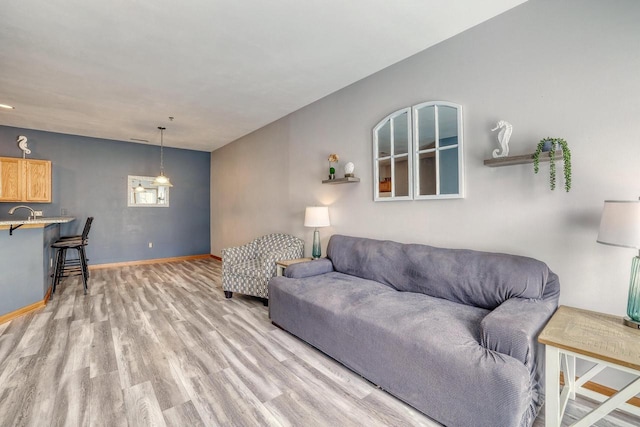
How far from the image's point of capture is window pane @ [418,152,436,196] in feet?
8.80

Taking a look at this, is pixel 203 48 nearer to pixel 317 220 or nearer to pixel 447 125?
pixel 317 220

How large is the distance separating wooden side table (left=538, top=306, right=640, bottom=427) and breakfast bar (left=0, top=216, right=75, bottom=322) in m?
Answer: 4.70

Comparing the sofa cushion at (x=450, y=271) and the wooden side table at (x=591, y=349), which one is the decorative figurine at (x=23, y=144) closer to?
the sofa cushion at (x=450, y=271)

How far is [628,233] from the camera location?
1459mm

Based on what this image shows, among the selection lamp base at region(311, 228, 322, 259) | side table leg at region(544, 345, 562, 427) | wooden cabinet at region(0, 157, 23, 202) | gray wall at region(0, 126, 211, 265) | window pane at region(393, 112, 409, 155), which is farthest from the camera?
gray wall at region(0, 126, 211, 265)

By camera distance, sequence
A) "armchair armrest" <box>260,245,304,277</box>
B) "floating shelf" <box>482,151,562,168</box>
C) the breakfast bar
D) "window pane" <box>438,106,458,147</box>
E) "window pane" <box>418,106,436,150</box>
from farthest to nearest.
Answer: "armchair armrest" <box>260,245,304,277</box>
the breakfast bar
"window pane" <box>418,106,436,150</box>
"window pane" <box>438,106,458,147</box>
"floating shelf" <box>482,151,562,168</box>

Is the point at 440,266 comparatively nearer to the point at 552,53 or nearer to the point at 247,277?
the point at 552,53

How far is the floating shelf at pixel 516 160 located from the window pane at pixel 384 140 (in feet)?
3.51

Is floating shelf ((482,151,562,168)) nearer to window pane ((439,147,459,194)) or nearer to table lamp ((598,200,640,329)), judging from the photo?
window pane ((439,147,459,194))

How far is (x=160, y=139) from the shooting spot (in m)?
5.90

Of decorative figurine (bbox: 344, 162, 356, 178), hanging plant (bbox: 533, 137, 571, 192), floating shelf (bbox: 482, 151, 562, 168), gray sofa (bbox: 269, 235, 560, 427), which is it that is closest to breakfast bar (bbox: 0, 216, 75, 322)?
gray sofa (bbox: 269, 235, 560, 427)

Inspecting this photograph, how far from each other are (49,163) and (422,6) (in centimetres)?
642

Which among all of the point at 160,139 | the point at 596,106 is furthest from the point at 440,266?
the point at 160,139

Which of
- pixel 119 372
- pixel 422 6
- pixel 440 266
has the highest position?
pixel 422 6
